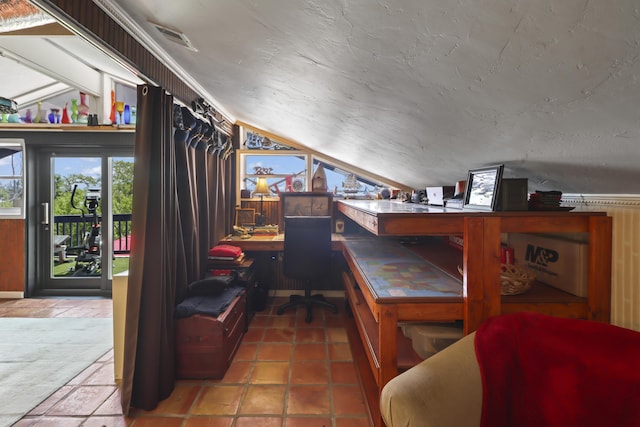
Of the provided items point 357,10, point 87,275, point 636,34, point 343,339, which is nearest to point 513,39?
point 636,34

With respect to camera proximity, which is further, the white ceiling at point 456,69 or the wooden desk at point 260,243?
the wooden desk at point 260,243

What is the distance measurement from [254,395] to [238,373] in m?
0.30

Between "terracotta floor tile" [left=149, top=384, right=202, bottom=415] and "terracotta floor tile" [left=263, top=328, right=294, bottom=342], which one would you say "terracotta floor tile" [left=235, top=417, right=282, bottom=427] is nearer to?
"terracotta floor tile" [left=149, top=384, right=202, bottom=415]

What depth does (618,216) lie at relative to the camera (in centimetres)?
141

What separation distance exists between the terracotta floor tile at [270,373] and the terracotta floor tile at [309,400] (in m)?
0.15

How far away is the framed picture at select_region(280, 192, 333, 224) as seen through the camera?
3766 millimetres

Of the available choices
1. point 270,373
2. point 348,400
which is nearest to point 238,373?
point 270,373

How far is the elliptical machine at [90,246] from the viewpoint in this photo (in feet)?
13.4

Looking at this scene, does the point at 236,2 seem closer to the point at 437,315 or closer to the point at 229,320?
the point at 437,315

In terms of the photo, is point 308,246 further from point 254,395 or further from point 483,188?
point 483,188

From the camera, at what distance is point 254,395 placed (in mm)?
1951

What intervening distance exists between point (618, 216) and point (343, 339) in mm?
2117

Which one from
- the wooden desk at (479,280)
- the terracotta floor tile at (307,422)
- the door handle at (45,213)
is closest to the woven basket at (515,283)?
the wooden desk at (479,280)

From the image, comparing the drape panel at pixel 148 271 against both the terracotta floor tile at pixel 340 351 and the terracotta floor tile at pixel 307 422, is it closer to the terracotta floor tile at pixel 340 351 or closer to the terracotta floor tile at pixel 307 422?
the terracotta floor tile at pixel 307 422
